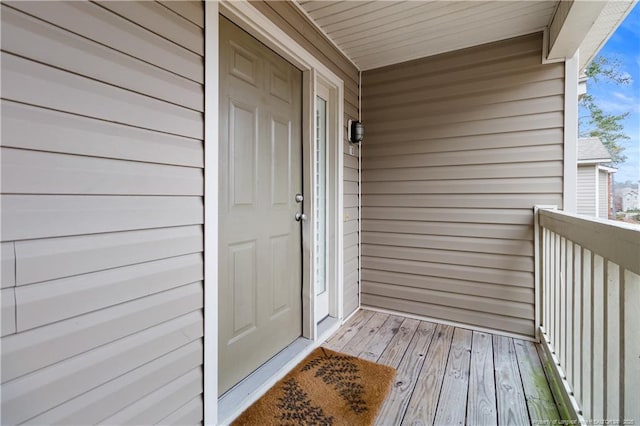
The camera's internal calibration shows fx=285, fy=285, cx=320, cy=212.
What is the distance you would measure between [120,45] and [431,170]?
2.40 m

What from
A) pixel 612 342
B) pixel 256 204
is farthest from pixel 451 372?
pixel 256 204

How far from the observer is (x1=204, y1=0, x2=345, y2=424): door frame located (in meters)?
1.29

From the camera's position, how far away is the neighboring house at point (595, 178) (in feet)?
9.21

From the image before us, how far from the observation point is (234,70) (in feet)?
5.24

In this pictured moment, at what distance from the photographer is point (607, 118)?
301 cm

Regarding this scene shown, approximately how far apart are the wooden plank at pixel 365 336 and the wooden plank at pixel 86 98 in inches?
72.7

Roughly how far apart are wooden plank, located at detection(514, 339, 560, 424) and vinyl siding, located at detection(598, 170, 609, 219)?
64.6 inches

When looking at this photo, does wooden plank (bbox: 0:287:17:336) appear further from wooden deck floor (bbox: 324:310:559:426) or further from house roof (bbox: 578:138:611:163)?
house roof (bbox: 578:138:611:163)

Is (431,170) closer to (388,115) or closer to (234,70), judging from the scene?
(388,115)

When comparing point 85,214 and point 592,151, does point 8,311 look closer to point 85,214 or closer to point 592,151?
point 85,214

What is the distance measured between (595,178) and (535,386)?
7.73ft

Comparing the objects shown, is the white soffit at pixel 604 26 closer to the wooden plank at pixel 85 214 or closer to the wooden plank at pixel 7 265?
the wooden plank at pixel 85 214

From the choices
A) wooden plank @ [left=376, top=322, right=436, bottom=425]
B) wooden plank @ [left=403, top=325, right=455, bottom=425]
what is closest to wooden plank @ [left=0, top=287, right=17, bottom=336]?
wooden plank @ [left=376, top=322, right=436, bottom=425]

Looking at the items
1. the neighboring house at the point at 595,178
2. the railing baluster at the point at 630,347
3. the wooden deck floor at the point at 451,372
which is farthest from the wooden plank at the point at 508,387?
the neighboring house at the point at 595,178
